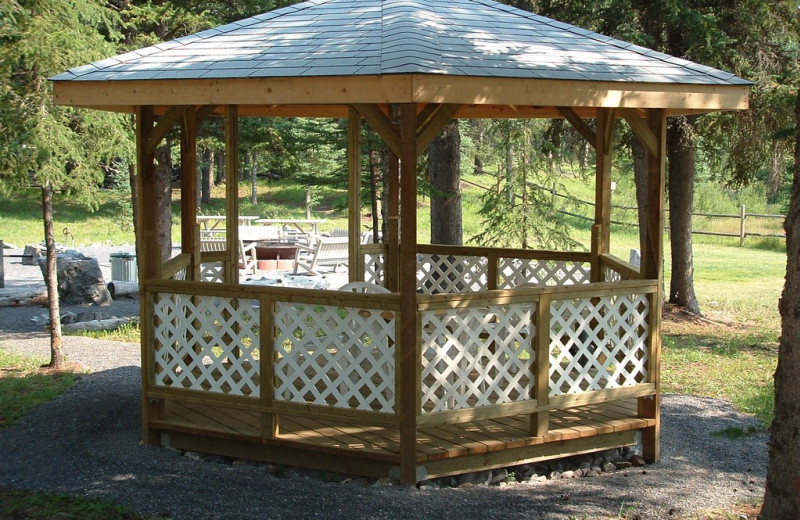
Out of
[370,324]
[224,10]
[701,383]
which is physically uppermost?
[224,10]

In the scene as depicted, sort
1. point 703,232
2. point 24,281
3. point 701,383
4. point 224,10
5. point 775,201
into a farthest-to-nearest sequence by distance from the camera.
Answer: point 775,201, point 703,232, point 24,281, point 224,10, point 701,383

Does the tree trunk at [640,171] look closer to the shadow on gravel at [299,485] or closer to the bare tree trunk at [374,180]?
the bare tree trunk at [374,180]

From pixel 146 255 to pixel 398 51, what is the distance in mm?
2729

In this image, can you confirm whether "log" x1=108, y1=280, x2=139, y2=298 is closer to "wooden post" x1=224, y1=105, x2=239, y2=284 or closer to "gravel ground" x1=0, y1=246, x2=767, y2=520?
"wooden post" x1=224, y1=105, x2=239, y2=284

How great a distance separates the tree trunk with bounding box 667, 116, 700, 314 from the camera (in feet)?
46.6

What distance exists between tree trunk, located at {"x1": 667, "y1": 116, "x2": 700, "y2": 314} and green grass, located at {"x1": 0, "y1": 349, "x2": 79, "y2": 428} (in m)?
9.90

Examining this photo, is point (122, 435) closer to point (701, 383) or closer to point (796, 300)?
point (796, 300)

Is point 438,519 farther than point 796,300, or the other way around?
point 438,519

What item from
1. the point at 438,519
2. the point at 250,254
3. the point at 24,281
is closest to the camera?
the point at 438,519

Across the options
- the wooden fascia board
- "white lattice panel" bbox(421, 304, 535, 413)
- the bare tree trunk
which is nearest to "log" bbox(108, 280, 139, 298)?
the bare tree trunk

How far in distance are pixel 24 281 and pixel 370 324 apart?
47.2ft

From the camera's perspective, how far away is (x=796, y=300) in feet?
15.9

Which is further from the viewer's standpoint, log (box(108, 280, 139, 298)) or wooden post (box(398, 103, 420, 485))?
log (box(108, 280, 139, 298))

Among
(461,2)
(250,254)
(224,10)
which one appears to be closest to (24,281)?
(250,254)
